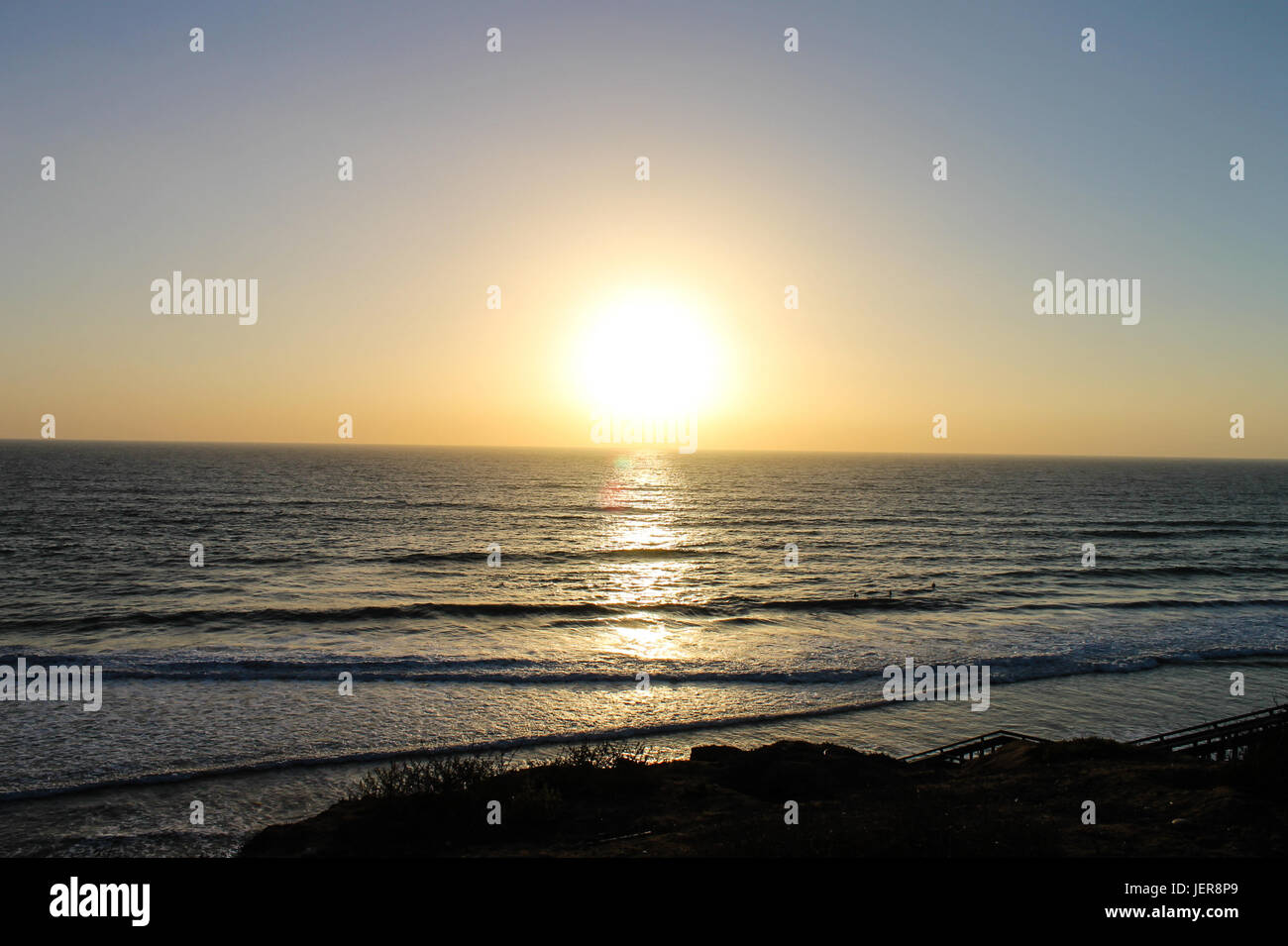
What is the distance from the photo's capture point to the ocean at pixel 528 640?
1773cm

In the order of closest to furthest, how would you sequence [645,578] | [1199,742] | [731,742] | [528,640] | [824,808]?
1. [824,808]
2. [1199,742]
3. [731,742]
4. [528,640]
5. [645,578]

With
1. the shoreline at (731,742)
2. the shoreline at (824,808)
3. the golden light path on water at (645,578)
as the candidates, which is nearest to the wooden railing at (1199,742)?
the shoreline at (824,808)

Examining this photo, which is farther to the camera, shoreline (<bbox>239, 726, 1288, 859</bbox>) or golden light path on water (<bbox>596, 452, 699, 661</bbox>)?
golden light path on water (<bbox>596, 452, 699, 661</bbox>)

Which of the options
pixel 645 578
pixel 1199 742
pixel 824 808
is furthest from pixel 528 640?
pixel 1199 742

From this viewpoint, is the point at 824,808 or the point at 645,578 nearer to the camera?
the point at 824,808

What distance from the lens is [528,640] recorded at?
3022 centimetres

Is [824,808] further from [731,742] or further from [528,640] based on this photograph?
[528,640]

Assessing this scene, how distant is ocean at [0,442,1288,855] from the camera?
1773 cm

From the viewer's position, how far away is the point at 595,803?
43.4 feet

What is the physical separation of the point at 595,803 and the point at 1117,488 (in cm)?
14426

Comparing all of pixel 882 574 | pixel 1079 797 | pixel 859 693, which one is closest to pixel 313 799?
pixel 1079 797

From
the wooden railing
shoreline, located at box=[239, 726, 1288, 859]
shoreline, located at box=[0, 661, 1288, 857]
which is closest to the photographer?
shoreline, located at box=[239, 726, 1288, 859]

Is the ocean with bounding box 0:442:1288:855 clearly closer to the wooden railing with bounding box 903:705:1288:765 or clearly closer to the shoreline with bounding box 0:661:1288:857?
the shoreline with bounding box 0:661:1288:857

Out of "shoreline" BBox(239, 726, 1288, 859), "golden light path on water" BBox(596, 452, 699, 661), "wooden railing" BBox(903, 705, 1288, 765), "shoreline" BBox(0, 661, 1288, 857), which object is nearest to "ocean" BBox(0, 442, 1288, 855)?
"shoreline" BBox(0, 661, 1288, 857)
